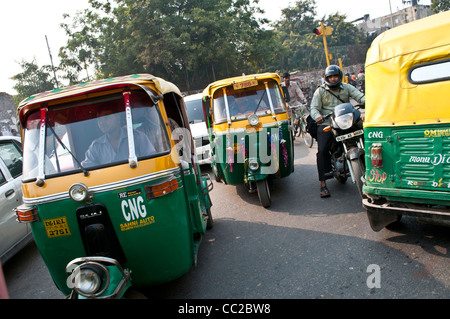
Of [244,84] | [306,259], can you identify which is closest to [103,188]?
[306,259]

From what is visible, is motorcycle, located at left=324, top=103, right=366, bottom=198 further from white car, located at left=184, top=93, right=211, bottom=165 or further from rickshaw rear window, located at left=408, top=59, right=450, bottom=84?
white car, located at left=184, top=93, right=211, bottom=165

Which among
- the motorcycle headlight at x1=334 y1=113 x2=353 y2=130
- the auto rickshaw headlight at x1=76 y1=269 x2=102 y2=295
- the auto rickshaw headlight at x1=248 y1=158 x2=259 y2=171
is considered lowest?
the auto rickshaw headlight at x1=76 y1=269 x2=102 y2=295

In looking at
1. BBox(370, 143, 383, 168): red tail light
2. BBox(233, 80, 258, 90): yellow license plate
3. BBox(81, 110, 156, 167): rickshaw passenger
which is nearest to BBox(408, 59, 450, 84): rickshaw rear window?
BBox(370, 143, 383, 168): red tail light

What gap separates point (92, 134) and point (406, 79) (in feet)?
10.2

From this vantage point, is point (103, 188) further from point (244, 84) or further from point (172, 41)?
point (172, 41)

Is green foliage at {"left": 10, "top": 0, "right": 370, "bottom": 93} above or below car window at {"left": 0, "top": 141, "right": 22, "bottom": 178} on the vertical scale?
above

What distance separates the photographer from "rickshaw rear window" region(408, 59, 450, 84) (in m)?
3.21

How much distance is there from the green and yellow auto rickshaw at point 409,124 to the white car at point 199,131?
16.9 feet

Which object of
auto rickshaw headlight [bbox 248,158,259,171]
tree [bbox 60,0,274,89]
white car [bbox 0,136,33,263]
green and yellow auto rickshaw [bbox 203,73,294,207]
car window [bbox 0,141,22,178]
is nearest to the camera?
white car [bbox 0,136,33,263]

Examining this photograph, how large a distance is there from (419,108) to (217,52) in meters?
20.5

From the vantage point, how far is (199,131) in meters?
9.39

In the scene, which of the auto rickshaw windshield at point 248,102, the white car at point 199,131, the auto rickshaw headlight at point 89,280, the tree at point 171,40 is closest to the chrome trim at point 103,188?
the auto rickshaw headlight at point 89,280

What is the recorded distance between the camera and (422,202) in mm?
3439
